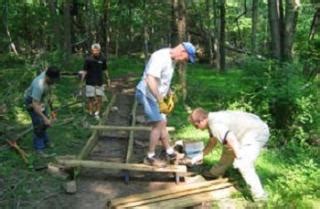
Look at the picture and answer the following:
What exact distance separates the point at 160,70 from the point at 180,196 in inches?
73.4

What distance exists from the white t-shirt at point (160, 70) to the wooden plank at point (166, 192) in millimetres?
1424

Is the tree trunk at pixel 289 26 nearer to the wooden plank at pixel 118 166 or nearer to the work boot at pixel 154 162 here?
the work boot at pixel 154 162

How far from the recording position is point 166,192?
701cm

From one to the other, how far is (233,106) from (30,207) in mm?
4992

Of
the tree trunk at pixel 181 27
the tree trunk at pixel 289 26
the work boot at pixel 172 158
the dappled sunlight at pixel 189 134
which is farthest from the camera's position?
the tree trunk at pixel 181 27

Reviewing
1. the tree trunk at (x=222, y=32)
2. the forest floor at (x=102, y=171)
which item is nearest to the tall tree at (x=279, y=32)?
the forest floor at (x=102, y=171)

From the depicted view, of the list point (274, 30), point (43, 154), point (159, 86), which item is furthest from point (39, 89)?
point (274, 30)

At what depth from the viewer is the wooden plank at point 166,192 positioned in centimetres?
660

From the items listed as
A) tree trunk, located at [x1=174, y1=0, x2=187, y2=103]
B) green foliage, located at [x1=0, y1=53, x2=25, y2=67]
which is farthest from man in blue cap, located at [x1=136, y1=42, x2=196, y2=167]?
green foliage, located at [x1=0, y1=53, x2=25, y2=67]

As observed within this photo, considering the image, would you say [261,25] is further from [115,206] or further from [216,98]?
[115,206]

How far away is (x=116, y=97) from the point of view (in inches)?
599

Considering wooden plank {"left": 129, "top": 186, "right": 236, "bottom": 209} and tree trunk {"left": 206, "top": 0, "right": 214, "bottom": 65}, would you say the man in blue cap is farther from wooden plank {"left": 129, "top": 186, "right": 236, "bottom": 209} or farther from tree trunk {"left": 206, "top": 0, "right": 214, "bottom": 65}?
tree trunk {"left": 206, "top": 0, "right": 214, "bottom": 65}

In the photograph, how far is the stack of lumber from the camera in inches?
260

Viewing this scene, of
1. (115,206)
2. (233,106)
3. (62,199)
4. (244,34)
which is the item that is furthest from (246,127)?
(244,34)
